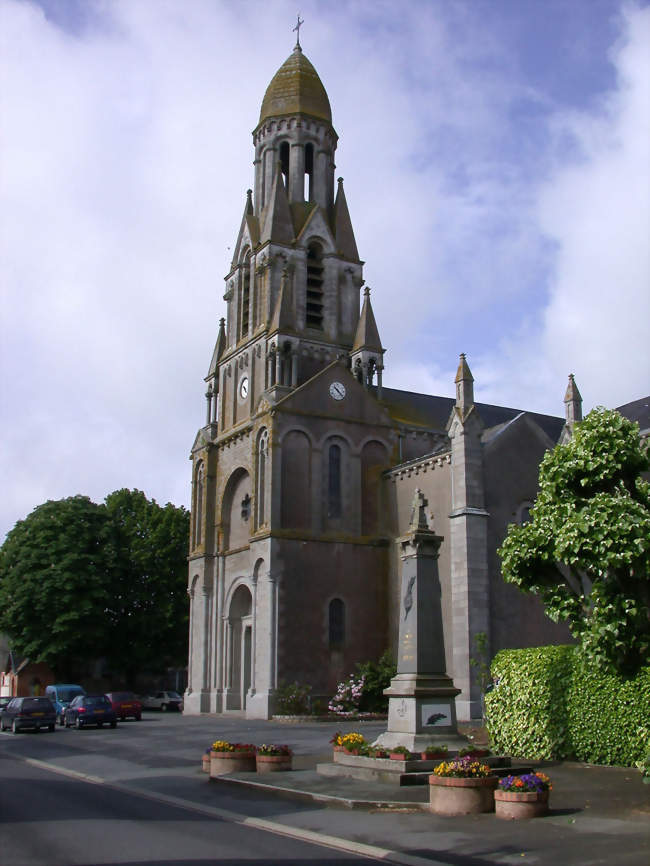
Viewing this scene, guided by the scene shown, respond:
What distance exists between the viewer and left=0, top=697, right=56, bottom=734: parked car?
3409 centimetres

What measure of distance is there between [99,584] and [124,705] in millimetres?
12532

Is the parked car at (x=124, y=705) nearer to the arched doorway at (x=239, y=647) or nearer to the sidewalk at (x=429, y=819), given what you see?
the arched doorway at (x=239, y=647)

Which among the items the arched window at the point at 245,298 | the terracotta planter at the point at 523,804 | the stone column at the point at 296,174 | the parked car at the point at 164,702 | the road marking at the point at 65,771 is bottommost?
the parked car at the point at 164,702

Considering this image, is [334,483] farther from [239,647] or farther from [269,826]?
[269,826]

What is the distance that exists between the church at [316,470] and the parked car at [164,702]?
9.98m

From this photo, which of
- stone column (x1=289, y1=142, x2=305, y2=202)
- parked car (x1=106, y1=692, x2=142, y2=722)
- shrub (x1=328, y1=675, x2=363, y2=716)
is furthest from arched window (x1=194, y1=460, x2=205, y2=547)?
stone column (x1=289, y1=142, x2=305, y2=202)

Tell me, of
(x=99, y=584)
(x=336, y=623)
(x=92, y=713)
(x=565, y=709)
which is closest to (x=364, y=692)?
(x=336, y=623)

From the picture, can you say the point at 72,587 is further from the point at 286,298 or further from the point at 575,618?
the point at 575,618

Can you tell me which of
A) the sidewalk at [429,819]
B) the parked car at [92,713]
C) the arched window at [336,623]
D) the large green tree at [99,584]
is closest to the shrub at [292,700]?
the arched window at [336,623]

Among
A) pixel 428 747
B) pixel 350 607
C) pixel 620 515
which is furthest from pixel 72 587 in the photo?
pixel 620 515

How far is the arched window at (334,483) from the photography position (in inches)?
1597

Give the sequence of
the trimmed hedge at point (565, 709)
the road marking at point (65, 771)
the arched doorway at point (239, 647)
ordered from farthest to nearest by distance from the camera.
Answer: the arched doorway at point (239, 647)
the road marking at point (65, 771)
the trimmed hedge at point (565, 709)

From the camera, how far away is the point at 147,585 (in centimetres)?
5606

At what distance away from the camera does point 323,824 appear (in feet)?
43.3
